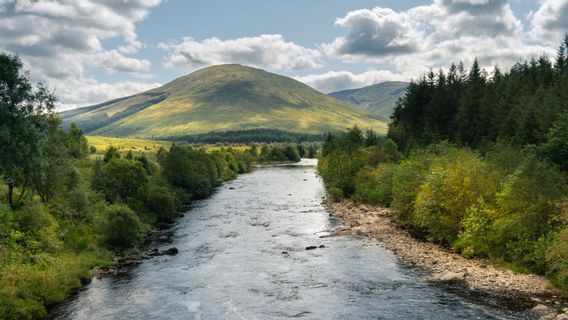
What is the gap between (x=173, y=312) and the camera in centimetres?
3706

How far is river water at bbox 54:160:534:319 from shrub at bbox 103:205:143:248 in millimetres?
4128

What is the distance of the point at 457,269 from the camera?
152 ft

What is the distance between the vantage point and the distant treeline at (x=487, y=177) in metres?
44.8

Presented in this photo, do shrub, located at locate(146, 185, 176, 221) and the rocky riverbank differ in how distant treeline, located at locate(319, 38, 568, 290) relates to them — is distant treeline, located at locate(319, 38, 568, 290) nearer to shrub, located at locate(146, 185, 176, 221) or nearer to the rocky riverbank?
the rocky riverbank

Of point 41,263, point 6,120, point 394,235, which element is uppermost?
point 6,120

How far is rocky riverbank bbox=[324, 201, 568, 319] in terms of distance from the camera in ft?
126

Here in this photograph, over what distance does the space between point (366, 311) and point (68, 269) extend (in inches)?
1132

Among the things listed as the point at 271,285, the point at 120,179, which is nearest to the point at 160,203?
the point at 120,179

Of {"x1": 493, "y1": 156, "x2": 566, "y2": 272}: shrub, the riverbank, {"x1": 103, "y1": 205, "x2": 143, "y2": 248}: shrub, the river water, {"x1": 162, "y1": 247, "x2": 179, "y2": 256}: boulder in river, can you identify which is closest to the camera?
the river water

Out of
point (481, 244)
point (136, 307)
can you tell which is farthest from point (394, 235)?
point (136, 307)

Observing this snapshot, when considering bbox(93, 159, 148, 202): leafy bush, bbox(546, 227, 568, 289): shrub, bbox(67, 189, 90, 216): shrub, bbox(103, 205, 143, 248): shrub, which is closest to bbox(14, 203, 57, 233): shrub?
bbox(103, 205, 143, 248): shrub

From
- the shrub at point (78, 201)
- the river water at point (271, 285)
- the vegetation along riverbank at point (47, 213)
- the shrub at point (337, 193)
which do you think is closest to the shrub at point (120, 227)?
the vegetation along riverbank at point (47, 213)

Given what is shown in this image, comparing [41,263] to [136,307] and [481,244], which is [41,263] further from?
[481,244]

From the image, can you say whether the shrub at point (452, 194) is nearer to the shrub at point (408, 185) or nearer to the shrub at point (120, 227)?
the shrub at point (408, 185)
